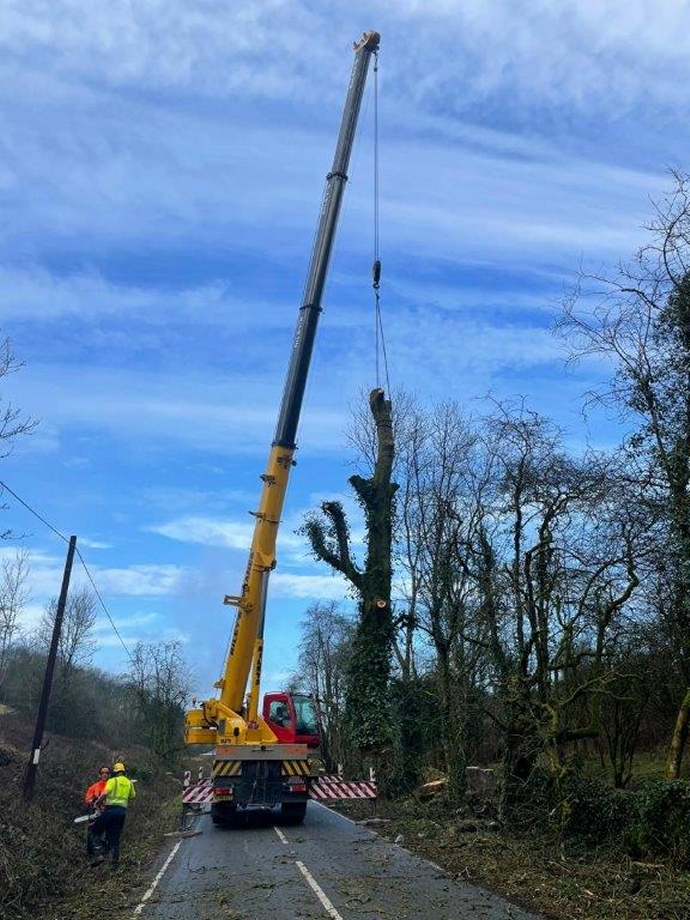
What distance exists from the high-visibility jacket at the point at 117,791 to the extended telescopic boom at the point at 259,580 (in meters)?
4.17

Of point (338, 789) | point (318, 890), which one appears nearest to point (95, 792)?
point (318, 890)

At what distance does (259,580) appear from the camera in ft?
60.3

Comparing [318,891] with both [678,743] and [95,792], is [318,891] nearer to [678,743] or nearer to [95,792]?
[95,792]

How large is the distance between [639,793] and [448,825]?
5059 millimetres

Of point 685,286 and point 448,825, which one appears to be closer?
point 685,286

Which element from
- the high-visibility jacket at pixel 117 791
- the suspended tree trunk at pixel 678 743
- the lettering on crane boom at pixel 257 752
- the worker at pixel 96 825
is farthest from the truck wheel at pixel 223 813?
the suspended tree trunk at pixel 678 743

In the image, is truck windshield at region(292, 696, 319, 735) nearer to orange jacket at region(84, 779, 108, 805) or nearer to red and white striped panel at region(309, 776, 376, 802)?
red and white striped panel at region(309, 776, 376, 802)

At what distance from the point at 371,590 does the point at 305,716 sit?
4.24 m

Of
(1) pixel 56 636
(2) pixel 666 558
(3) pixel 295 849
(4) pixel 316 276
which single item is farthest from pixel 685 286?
(1) pixel 56 636

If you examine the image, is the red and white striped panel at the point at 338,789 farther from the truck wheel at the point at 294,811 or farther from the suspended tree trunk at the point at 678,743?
the suspended tree trunk at the point at 678,743

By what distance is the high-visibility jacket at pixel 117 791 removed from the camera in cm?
1392

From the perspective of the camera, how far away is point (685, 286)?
38.9 feet

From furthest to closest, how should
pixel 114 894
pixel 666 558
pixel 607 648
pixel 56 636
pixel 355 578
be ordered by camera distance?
1. pixel 355 578
2. pixel 56 636
3. pixel 607 648
4. pixel 666 558
5. pixel 114 894

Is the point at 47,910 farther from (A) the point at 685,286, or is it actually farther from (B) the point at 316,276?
(B) the point at 316,276
